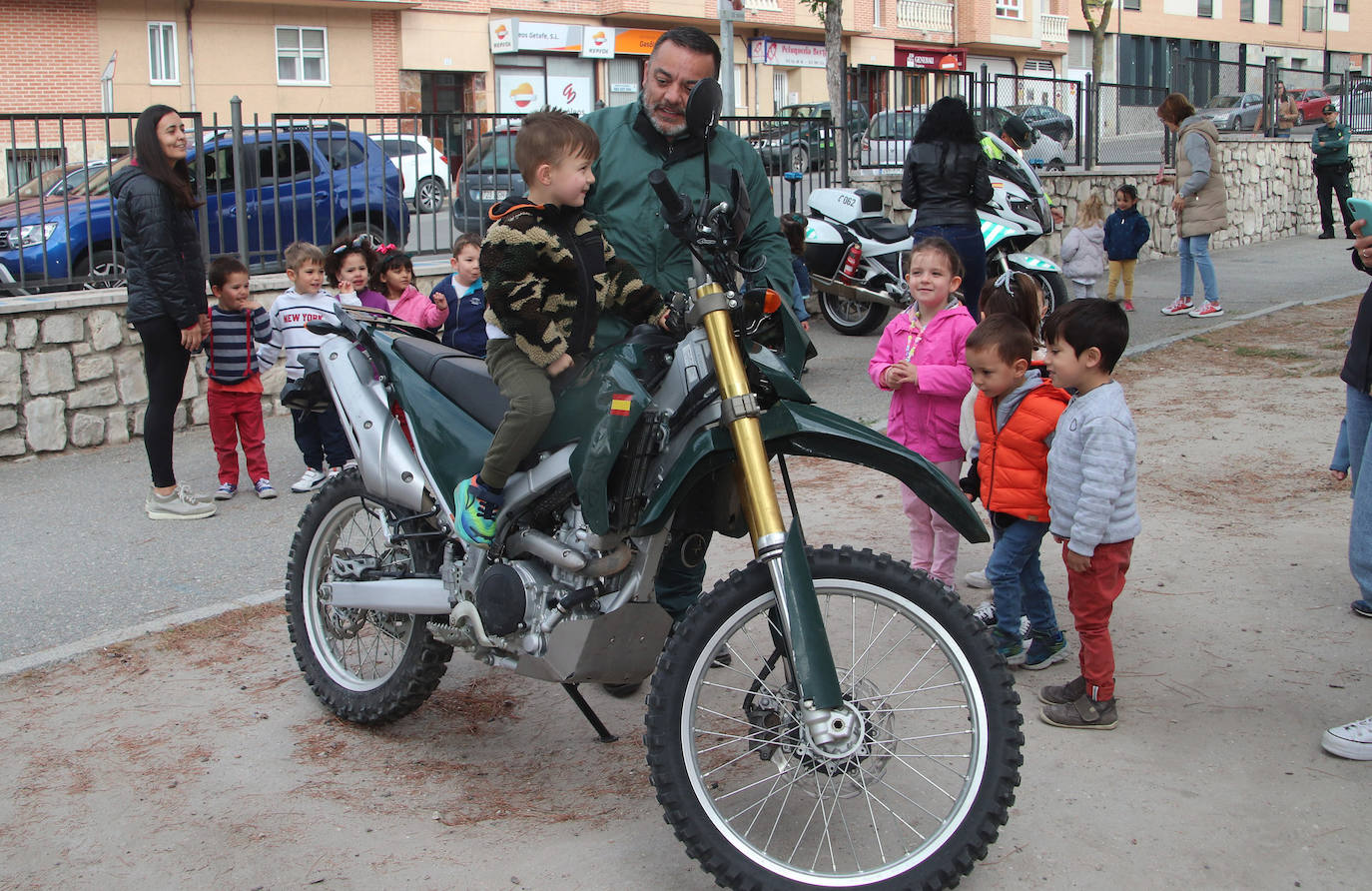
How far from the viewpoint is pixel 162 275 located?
6.59 metres

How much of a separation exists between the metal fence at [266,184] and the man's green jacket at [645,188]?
419cm

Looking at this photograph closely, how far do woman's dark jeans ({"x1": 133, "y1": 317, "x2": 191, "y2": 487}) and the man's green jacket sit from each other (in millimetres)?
3697

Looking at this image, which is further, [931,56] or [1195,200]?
[931,56]

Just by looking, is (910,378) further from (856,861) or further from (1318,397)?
(1318,397)

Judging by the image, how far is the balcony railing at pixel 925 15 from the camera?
156ft

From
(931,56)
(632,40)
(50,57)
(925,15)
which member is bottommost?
(50,57)

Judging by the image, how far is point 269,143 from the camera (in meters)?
9.28

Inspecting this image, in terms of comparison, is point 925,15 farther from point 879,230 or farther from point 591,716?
point 591,716

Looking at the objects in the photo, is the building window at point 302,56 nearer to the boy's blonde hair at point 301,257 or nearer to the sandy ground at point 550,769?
the boy's blonde hair at point 301,257

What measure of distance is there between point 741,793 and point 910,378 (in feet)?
5.77

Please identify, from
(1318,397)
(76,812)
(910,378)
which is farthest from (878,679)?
(1318,397)

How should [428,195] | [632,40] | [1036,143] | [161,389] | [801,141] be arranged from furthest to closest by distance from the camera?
[632,40] < [1036,143] < [801,141] < [428,195] < [161,389]

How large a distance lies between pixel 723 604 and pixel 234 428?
488cm

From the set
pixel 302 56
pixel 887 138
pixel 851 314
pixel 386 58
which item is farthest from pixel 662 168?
pixel 386 58
